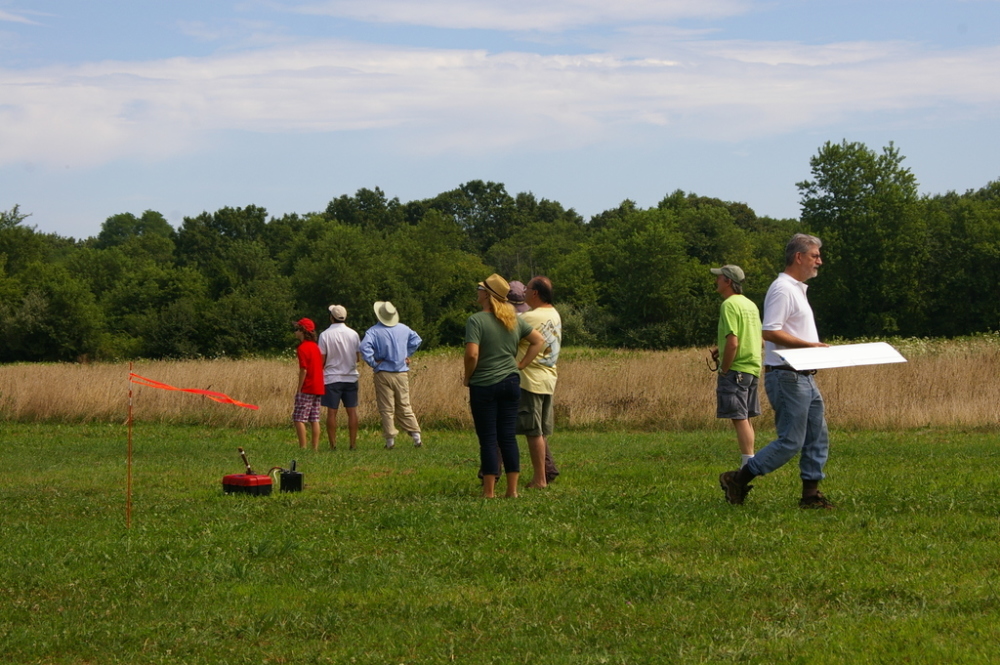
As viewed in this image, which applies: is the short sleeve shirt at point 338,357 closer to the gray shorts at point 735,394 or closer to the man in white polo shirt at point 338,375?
the man in white polo shirt at point 338,375

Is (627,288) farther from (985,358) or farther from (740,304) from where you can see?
(740,304)

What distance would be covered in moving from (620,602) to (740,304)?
4.78 meters

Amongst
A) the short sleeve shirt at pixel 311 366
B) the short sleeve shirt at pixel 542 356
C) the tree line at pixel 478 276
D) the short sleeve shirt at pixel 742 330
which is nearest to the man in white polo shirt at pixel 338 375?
the short sleeve shirt at pixel 311 366

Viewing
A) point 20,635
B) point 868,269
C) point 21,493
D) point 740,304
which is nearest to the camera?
point 20,635

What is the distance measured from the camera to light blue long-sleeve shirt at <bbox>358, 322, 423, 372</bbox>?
15.4 metres

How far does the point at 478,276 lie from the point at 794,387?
8665 cm

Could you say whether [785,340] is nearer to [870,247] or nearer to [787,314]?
[787,314]

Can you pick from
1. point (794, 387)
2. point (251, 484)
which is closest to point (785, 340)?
point (794, 387)

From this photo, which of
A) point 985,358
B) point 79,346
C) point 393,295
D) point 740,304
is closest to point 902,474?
point 740,304

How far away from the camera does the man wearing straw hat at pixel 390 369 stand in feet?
50.3

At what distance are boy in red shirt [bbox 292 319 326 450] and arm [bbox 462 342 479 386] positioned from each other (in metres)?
6.06

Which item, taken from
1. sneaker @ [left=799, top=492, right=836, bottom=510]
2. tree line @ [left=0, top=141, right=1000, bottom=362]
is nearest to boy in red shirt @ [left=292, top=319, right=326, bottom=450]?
sneaker @ [left=799, top=492, right=836, bottom=510]

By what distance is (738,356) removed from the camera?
388 inches

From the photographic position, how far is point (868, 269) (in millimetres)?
71875
